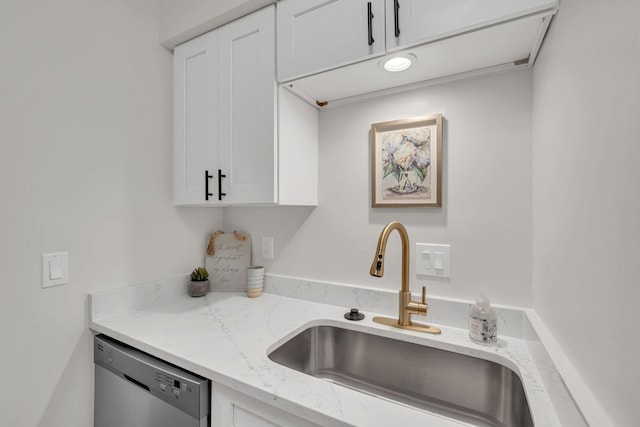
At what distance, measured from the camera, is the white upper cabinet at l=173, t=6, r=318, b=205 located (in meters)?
1.15

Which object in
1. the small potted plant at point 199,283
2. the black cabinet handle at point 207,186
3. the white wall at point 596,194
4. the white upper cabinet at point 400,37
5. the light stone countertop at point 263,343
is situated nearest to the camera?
the white wall at point 596,194

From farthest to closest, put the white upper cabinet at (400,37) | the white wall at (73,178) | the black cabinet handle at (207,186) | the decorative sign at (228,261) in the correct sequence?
the decorative sign at (228,261) → the black cabinet handle at (207,186) → the white wall at (73,178) → the white upper cabinet at (400,37)

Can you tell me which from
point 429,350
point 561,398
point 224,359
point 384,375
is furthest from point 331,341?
point 561,398

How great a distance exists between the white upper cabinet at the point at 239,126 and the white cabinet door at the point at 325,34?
7 cm

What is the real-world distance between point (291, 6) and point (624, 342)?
129 cm

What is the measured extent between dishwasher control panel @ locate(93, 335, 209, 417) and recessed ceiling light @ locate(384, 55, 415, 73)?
116cm

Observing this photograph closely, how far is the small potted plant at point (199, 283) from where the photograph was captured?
1.50m

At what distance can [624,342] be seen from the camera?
0.44 meters

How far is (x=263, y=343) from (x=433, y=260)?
0.70 meters

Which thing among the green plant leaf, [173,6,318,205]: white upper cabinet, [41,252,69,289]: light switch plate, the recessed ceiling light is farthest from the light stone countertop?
the recessed ceiling light

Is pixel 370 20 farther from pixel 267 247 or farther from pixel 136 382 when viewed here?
pixel 136 382

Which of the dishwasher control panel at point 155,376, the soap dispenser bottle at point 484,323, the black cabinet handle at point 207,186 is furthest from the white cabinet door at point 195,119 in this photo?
the soap dispenser bottle at point 484,323

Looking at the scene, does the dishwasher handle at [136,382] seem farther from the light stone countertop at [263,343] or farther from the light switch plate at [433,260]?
the light switch plate at [433,260]

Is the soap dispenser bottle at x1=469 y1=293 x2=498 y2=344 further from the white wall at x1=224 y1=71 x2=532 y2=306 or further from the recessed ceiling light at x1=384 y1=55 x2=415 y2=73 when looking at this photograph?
the recessed ceiling light at x1=384 y1=55 x2=415 y2=73
